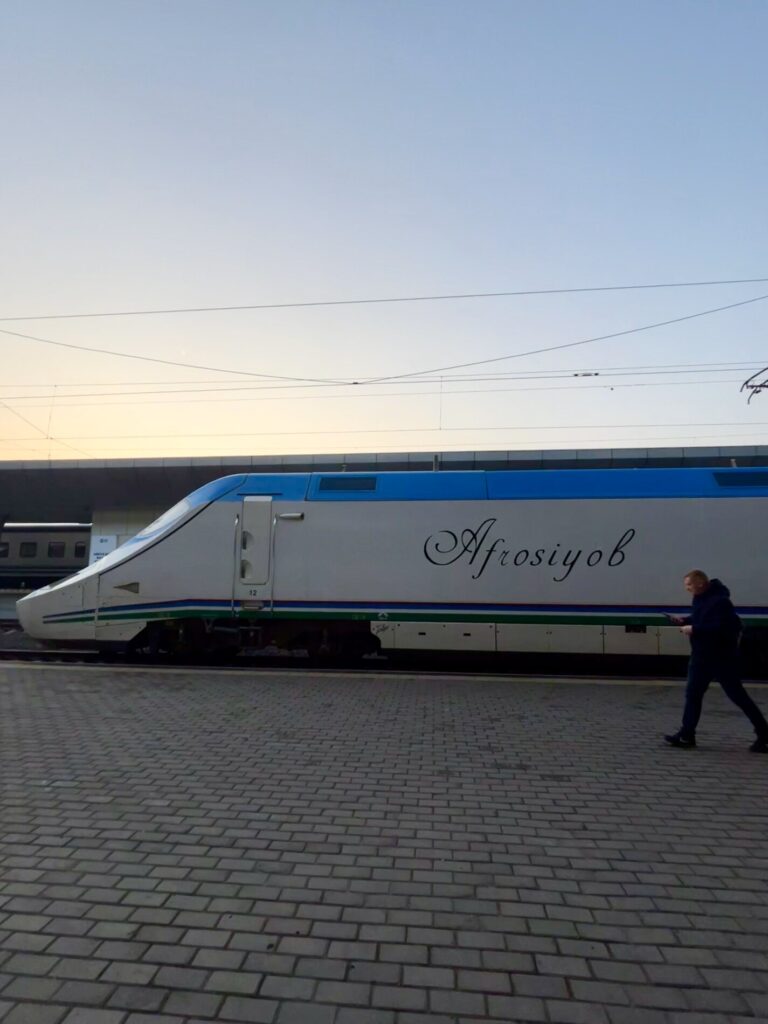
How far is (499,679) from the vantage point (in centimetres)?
875

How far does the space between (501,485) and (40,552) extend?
26.0 metres

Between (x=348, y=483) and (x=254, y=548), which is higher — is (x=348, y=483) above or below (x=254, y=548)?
above

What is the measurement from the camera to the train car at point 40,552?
28594 mm

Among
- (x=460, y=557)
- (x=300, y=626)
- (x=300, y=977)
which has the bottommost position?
(x=300, y=977)

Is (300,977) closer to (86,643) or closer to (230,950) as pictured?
(230,950)

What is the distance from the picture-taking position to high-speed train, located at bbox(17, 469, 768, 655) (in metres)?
9.29

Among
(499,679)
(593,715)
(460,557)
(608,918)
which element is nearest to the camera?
(608,918)

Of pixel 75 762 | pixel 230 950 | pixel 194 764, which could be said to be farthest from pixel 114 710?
pixel 230 950

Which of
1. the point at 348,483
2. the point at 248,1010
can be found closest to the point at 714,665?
the point at 248,1010

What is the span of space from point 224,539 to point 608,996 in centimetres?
856

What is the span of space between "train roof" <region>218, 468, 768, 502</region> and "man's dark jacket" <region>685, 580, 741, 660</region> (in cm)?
425

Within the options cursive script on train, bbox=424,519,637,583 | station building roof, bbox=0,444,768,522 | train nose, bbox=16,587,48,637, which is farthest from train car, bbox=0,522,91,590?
cursive script on train, bbox=424,519,637,583

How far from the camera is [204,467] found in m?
22.4

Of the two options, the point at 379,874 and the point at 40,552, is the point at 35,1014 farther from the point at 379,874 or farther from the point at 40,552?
the point at 40,552
